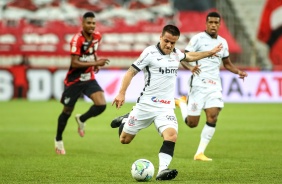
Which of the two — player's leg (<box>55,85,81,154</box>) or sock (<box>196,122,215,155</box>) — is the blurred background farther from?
sock (<box>196,122,215,155</box>)

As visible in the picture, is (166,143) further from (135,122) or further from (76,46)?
(76,46)

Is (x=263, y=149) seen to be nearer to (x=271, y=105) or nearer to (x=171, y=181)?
(x=171, y=181)

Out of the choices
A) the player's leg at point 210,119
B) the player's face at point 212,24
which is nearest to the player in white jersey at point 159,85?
the player's face at point 212,24

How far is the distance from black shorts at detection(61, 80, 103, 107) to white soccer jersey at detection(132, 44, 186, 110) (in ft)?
10.9

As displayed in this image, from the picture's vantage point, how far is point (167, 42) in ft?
31.1

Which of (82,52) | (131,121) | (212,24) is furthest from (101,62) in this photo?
(131,121)

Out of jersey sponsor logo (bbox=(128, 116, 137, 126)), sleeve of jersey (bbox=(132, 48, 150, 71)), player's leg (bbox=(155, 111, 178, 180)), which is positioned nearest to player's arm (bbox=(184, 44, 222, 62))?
sleeve of jersey (bbox=(132, 48, 150, 71))

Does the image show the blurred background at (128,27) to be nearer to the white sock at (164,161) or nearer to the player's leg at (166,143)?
the player's leg at (166,143)

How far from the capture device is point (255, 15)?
111ft

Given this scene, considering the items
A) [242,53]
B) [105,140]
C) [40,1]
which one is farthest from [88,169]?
[40,1]

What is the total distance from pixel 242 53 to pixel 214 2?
9.80 ft

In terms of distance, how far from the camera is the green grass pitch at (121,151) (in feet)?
31.7

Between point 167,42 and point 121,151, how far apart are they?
4.18 meters

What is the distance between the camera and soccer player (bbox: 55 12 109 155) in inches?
501
